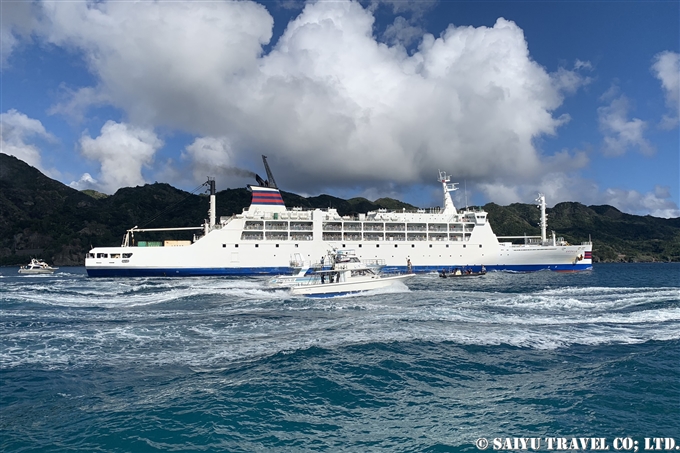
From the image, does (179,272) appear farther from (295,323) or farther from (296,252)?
(295,323)

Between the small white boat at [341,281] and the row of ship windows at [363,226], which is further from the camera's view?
the row of ship windows at [363,226]

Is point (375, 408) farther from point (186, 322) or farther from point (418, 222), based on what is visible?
point (418, 222)

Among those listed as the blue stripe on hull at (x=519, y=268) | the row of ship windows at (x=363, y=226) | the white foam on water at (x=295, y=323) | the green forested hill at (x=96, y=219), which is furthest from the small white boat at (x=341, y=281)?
the green forested hill at (x=96, y=219)

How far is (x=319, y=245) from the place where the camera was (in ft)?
184

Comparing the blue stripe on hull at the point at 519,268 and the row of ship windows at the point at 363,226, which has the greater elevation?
the row of ship windows at the point at 363,226

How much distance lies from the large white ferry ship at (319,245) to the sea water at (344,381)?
94.8ft

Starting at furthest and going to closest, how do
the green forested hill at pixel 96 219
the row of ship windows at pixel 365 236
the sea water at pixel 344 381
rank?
the green forested hill at pixel 96 219 < the row of ship windows at pixel 365 236 < the sea water at pixel 344 381

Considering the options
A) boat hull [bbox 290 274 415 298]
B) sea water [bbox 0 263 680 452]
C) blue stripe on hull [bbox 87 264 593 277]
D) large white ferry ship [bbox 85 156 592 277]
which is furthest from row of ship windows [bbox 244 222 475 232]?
sea water [bbox 0 263 680 452]

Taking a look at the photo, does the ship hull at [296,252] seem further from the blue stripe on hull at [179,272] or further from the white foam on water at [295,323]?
the white foam on water at [295,323]

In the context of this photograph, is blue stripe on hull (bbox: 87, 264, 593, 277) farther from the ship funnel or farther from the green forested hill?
the green forested hill

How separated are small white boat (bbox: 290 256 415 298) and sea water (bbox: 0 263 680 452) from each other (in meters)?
6.91

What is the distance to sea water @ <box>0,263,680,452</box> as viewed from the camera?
8.32 m

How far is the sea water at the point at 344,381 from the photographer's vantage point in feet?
27.3

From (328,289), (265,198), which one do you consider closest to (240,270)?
(265,198)
